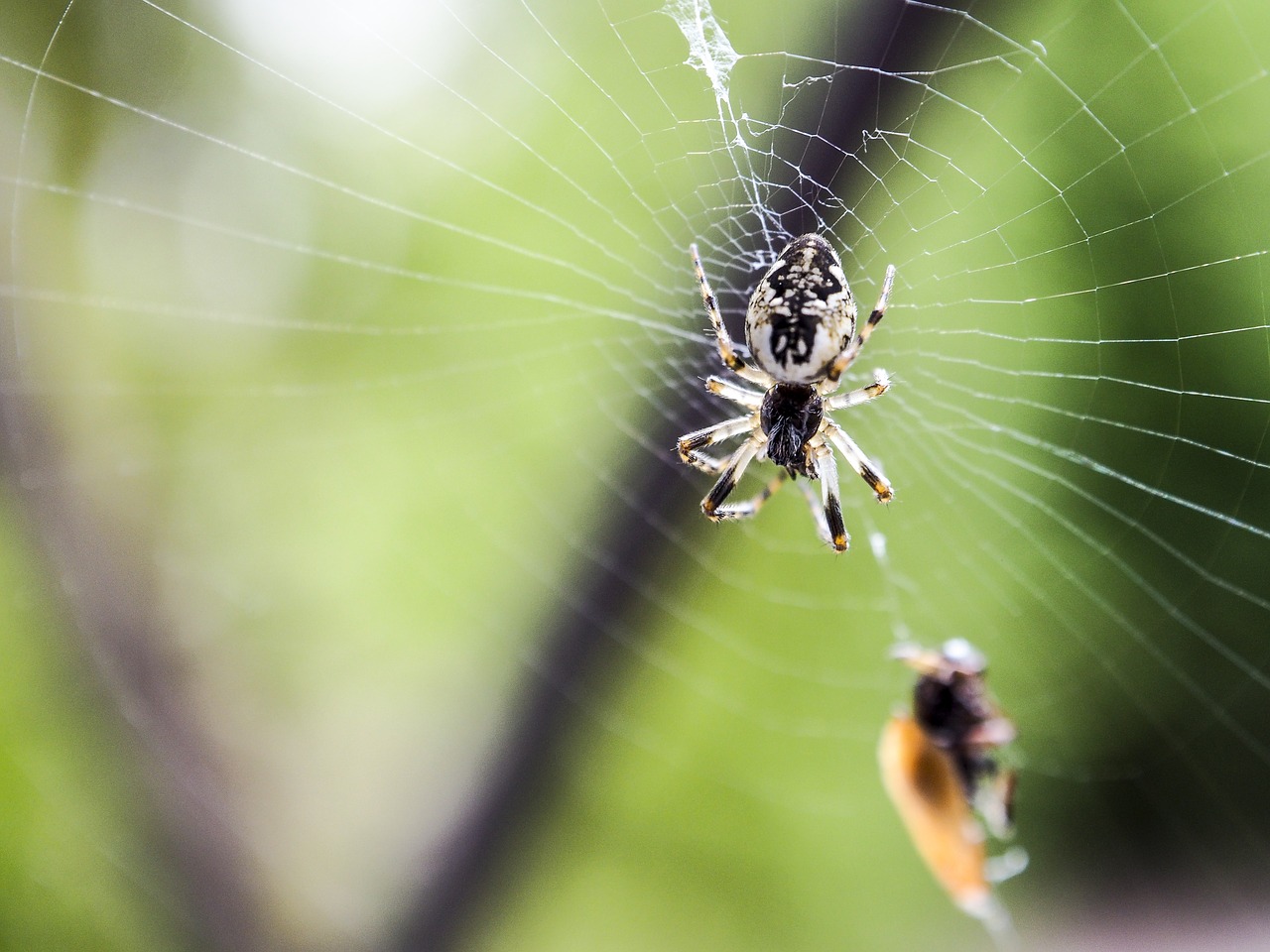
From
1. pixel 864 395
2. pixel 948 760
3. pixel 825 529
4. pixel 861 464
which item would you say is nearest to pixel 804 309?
pixel 864 395

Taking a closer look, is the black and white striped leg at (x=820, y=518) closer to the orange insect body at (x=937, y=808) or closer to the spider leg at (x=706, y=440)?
the spider leg at (x=706, y=440)

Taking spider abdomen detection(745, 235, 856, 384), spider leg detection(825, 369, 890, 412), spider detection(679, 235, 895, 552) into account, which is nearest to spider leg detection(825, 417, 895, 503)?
spider detection(679, 235, 895, 552)

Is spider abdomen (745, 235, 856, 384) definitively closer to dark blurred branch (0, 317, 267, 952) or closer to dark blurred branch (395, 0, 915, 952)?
dark blurred branch (395, 0, 915, 952)

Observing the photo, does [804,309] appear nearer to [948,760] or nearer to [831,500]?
[831,500]

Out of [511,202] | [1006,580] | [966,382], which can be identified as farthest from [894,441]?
[511,202]

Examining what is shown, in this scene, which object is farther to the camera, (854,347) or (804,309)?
(854,347)
